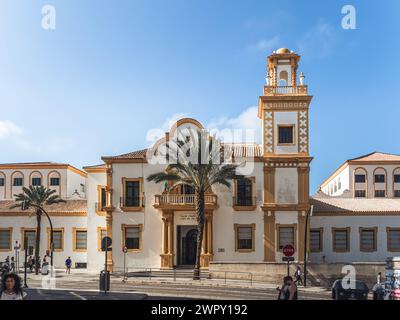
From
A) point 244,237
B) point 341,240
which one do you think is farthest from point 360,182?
point 244,237

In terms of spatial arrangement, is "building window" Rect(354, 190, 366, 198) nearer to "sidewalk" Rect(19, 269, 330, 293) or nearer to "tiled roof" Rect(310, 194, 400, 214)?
"tiled roof" Rect(310, 194, 400, 214)

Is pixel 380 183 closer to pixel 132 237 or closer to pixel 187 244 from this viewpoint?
pixel 187 244

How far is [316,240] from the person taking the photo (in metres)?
46.0

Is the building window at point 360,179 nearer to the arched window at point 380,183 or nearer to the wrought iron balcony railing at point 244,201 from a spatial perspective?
the arched window at point 380,183

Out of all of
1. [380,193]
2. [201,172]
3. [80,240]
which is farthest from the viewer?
[380,193]

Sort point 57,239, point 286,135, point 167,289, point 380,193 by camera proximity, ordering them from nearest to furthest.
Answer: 1. point 167,289
2. point 286,135
3. point 57,239
4. point 380,193

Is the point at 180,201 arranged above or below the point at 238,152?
below

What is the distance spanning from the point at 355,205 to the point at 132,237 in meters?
17.8

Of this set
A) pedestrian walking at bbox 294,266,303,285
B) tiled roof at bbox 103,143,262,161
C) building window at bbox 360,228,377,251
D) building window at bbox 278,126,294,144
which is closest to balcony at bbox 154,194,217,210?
tiled roof at bbox 103,143,262,161

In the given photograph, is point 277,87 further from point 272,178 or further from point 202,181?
point 202,181

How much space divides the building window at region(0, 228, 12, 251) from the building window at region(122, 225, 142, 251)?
11.5 meters

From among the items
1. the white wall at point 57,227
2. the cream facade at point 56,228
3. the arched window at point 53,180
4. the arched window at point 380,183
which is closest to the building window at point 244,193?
the cream facade at point 56,228

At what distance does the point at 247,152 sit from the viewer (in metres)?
45.1
